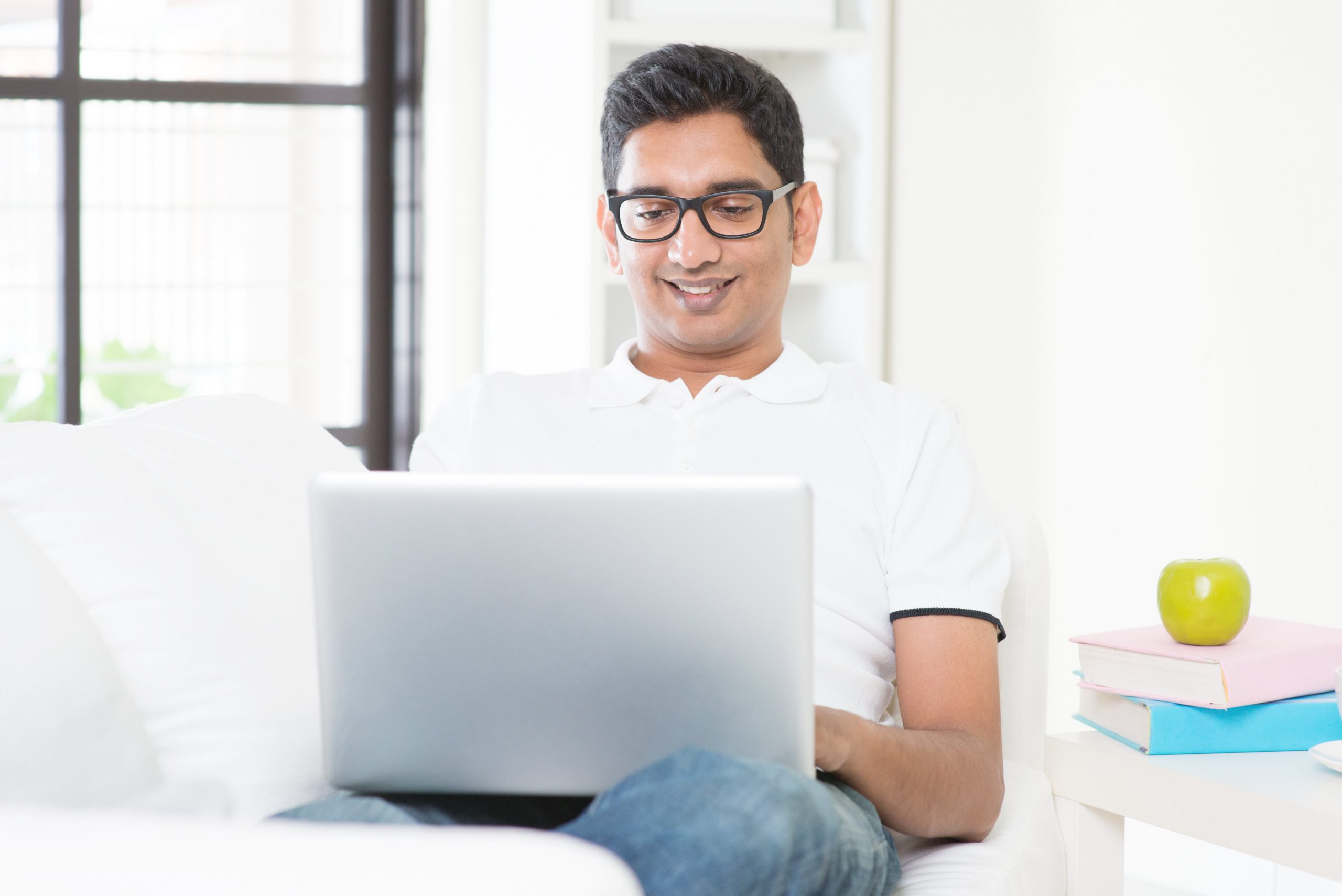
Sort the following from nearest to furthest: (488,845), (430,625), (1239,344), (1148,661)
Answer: (488,845) < (430,625) < (1148,661) < (1239,344)

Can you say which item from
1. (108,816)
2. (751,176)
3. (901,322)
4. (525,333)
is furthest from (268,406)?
(901,322)

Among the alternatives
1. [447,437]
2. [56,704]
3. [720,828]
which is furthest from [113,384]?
[720,828]

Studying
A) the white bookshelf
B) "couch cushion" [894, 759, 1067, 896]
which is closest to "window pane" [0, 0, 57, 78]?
the white bookshelf

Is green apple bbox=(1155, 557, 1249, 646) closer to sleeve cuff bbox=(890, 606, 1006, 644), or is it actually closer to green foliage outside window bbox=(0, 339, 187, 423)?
sleeve cuff bbox=(890, 606, 1006, 644)

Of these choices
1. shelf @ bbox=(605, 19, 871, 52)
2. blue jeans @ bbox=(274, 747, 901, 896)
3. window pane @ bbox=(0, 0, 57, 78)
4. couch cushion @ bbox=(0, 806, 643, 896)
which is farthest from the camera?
window pane @ bbox=(0, 0, 57, 78)

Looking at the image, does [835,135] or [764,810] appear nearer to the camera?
[764,810]

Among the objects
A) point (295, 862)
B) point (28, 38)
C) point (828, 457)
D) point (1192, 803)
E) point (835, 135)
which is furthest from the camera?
point (28, 38)

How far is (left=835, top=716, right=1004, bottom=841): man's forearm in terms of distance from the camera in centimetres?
106

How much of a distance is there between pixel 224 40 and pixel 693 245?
1.75m

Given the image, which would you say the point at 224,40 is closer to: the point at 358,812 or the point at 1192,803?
the point at 358,812

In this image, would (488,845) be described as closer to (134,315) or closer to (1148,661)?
(1148,661)

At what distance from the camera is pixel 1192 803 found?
3.99 feet

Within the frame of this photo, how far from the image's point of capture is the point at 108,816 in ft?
2.07

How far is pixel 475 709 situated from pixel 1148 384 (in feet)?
5.14
